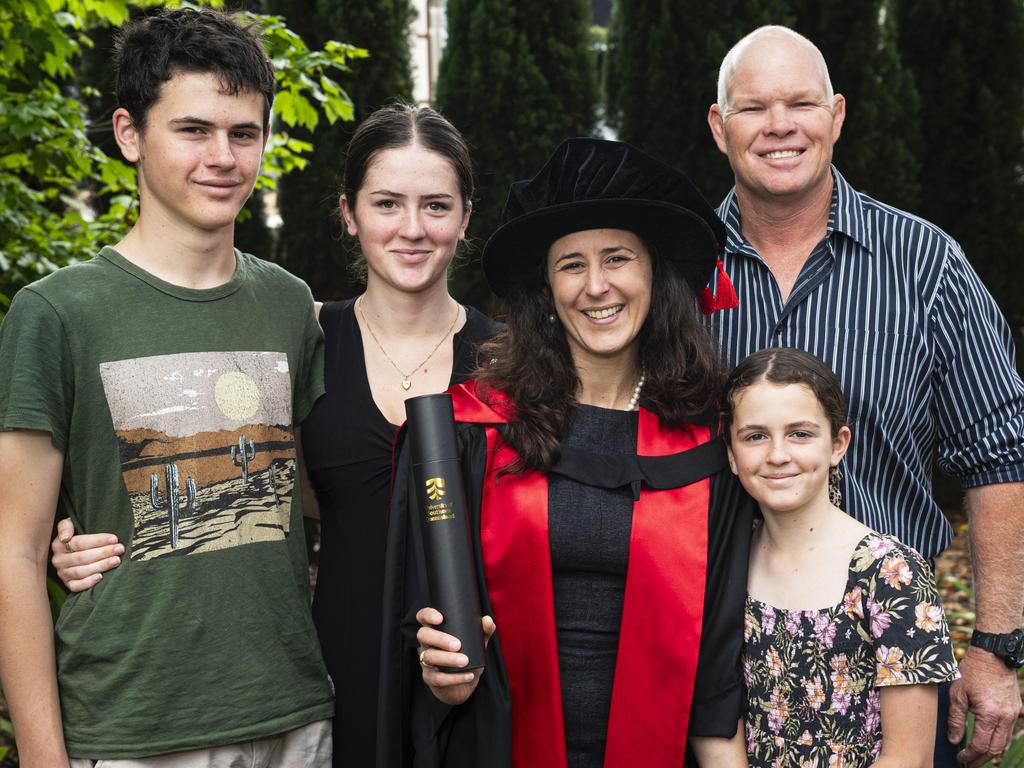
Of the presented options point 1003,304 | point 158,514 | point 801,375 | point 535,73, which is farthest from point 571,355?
point 1003,304

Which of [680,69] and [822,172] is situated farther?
[680,69]

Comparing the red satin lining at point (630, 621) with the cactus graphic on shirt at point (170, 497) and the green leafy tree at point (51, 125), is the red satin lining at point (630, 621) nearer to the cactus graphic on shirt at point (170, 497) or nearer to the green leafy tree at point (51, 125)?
the cactus graphic on shirt at point (170, 497)

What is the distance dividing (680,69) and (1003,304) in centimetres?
286

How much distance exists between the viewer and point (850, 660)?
2.26 metres

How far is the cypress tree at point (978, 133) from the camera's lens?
7395 mm

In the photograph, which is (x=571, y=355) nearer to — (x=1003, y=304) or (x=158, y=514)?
(x=158, y=514)

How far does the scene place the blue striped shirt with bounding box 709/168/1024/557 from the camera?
2.76 m

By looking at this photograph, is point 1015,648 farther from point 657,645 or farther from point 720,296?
point 720,296

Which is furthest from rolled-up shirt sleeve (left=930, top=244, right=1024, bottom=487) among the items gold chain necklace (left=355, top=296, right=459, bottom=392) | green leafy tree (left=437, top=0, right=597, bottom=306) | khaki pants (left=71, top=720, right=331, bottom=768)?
green leafy tree (left=437, top=0, right=597, bottom=306)

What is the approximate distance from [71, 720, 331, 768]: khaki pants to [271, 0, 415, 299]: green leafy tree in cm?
433

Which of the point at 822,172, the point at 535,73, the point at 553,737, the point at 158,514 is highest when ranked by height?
the point at 535,73

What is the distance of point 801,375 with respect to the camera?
2.38 m

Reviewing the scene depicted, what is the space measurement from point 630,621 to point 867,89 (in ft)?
18.6

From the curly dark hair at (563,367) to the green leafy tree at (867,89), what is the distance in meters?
4.87
